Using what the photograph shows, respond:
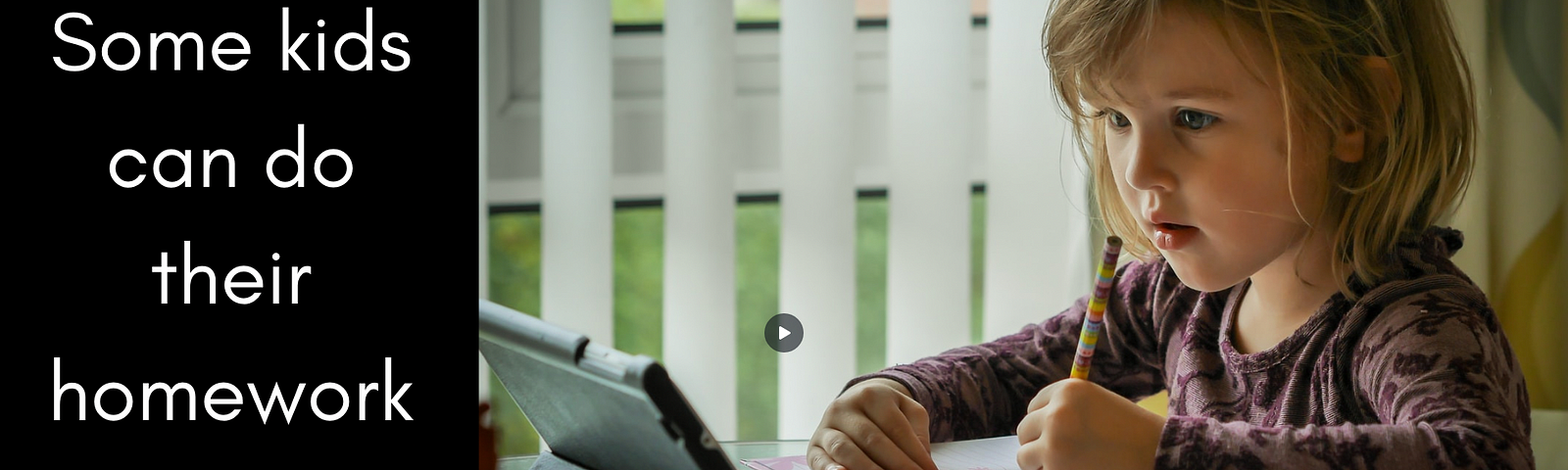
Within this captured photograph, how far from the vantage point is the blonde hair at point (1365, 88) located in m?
0.65

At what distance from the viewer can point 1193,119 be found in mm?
666

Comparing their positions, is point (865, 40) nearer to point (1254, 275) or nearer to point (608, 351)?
point (1254, 275)

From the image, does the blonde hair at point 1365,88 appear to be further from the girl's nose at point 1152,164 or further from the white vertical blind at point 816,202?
the white vertical blind at point 816,202

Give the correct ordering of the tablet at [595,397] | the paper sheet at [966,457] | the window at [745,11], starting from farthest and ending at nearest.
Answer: the window at [745,11] → the paper sheet at [966,457] → the tablet at [595,397]

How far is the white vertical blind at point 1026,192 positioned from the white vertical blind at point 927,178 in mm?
49

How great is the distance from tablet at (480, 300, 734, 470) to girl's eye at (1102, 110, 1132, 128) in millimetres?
340

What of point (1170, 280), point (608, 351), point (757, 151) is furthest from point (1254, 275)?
point (757, 151)

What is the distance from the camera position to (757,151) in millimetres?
1566

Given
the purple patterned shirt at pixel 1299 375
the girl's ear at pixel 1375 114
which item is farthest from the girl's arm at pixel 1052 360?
the girl's ear at pixel 1375 114

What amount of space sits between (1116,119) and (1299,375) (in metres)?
0.19

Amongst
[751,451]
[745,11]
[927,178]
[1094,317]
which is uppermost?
[745,11]

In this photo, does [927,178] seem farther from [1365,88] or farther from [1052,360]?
[1365,88]

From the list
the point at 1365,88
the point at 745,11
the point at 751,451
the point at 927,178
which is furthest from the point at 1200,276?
the point at 745,11
